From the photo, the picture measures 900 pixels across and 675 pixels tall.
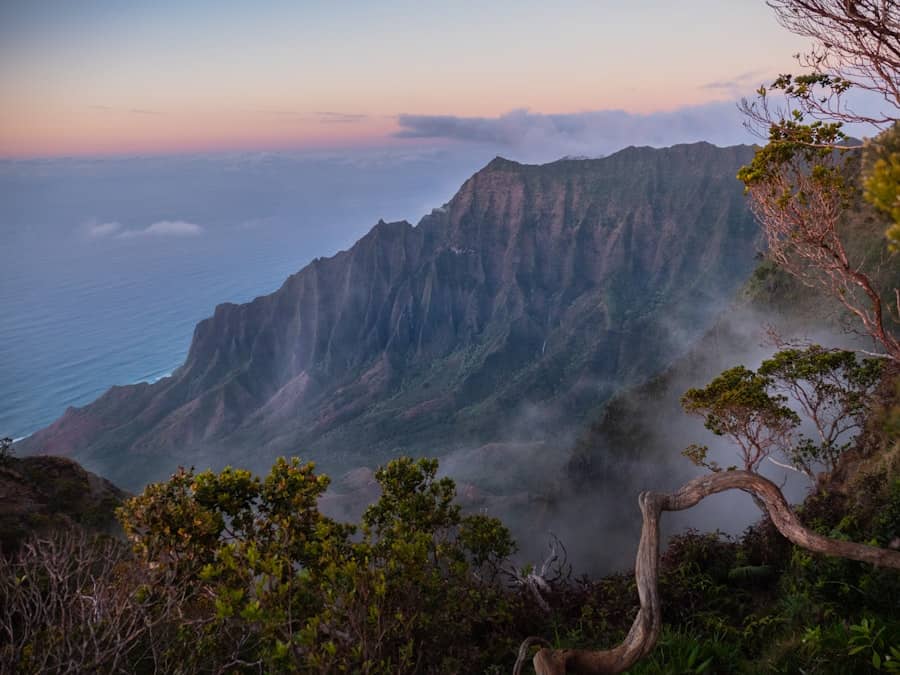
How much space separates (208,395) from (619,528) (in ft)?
409

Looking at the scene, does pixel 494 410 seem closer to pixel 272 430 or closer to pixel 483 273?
pixel 272 430

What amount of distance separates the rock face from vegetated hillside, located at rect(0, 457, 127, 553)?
74.3 m

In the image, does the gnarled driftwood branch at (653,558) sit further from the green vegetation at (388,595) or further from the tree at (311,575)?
the tree at (311,575)

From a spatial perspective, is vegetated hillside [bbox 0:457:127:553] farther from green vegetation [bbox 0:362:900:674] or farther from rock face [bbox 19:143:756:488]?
rock face [bbox 19:143:756:488]

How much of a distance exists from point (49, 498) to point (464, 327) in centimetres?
14536

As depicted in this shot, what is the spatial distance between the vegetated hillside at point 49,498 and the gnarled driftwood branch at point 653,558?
2240 cm

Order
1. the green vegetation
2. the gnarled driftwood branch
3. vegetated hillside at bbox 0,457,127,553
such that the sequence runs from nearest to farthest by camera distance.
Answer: the gnarled driftwood branch → the green vegetation → vegetated hillside at bbox 0,457,127,553

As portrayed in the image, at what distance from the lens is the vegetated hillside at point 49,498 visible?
23.1 meters

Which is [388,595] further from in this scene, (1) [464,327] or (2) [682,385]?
(1) [464,327]

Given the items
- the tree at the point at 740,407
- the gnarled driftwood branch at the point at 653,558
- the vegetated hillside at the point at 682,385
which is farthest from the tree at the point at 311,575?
the vegetated hillside at the point at 682,385

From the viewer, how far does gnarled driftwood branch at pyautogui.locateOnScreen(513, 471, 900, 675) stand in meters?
6.03

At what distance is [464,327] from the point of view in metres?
171

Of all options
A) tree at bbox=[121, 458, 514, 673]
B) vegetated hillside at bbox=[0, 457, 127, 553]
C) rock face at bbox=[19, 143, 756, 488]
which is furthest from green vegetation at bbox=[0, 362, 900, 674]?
rock face at bbox=[19, 143, 756, 488]

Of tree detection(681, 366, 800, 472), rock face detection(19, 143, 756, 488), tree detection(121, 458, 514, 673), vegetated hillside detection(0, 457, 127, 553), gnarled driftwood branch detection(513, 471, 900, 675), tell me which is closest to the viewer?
gnarled driftwood branch detection(513, 471, 900, 675)
